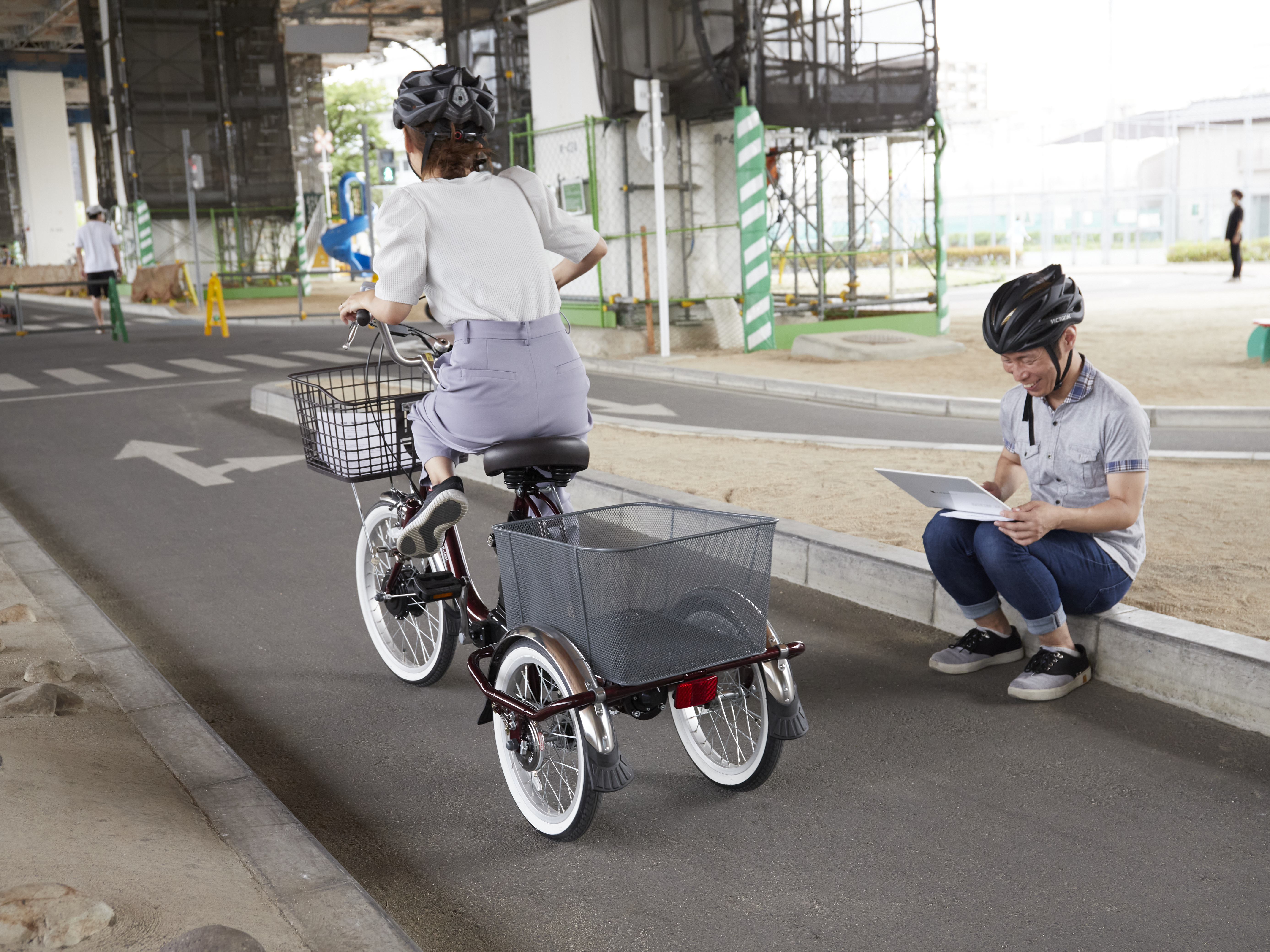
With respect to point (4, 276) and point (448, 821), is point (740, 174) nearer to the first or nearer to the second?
point (448, 821)

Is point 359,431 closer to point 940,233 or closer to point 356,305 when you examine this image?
point 356,305

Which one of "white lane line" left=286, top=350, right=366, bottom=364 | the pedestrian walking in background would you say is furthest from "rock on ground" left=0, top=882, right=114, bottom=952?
the pedestrian walking in background

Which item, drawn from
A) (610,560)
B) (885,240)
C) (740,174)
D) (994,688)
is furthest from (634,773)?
(885,240)

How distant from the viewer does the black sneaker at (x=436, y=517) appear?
3.58 m

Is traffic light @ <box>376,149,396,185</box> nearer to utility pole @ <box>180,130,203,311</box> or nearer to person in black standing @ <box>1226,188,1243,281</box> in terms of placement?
utility pole @ <box>180,130,203,311</box>

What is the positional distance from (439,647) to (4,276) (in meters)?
45.2

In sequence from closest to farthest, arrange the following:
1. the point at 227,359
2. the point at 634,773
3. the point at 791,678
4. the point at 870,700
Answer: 1. the point at 791,678
2. the point at 634,773
3. the point at 870,700
4. the point at 227,359

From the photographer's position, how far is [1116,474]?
3967 millimetres

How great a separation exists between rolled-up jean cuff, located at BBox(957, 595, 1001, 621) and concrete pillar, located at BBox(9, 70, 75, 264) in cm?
5263

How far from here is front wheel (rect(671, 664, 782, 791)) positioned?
11.2 ft

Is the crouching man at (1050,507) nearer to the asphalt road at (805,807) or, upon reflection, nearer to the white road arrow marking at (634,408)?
the asphalt road at (805,807)

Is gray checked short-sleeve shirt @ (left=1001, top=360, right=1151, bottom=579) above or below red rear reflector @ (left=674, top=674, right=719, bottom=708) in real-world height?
above

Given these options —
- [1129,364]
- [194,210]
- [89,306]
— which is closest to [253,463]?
[1129,364]

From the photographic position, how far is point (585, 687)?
3.10m
